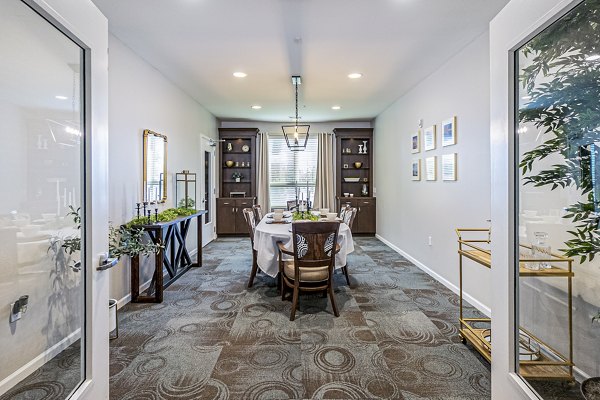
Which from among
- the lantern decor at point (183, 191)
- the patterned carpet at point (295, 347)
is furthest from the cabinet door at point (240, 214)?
the patterned carpet at point (295, 347)

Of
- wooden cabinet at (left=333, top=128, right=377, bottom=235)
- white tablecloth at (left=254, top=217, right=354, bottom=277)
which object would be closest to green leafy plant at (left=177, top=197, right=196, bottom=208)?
white tablecloth at (left=254, top=217, right=354, bottom=277)

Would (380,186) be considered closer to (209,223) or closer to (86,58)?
(209,223)

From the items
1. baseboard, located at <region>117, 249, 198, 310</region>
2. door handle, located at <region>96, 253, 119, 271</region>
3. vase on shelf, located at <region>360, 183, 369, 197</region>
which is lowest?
baseboard, located at <region>117, 249, 198, 310</region>

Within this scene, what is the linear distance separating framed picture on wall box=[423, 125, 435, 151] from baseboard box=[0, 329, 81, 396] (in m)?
4.23

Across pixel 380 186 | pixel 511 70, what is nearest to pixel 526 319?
pixel 511 70

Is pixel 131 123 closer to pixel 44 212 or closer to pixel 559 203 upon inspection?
pixel 44 212

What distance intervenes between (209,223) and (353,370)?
528 centimetres

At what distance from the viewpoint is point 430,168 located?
172 inches

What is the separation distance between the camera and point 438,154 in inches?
163

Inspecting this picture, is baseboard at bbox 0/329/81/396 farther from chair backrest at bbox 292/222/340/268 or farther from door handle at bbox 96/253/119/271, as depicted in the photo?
chair backrest at bbox 292/222/340/268

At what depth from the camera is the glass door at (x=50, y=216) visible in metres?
1.19

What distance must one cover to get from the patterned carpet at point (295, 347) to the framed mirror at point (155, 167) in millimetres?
1228

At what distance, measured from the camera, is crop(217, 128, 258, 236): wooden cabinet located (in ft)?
24.5

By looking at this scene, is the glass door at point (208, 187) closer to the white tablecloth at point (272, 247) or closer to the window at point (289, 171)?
the window at point (289, 171)
